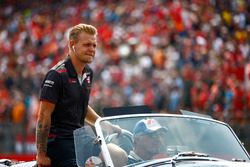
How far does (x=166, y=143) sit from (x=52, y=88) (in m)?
1.17

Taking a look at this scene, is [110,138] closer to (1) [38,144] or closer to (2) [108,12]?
(1) [38,144]

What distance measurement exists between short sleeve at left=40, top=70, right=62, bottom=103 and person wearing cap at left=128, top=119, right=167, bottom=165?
80 centimetres

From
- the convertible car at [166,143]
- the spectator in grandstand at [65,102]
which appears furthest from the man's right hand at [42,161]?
the convertible car at [166,143]

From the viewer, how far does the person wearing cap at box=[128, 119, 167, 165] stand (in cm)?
763

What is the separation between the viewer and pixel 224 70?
1884 centimetres

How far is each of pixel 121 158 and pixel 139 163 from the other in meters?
0.16

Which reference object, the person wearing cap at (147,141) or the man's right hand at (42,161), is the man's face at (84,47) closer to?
the person wearing cap at (147,141)

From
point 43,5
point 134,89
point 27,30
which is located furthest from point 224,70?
point 43,5

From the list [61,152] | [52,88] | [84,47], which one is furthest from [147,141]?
[84,47]

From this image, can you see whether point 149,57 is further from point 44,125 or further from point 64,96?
point 44,125

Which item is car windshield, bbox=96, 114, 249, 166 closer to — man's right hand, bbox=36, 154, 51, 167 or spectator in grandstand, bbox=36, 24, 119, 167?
spectator in grandstand, bbox=36, 24, 119, 167

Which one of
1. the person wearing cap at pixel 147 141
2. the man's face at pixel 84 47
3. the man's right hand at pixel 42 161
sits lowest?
A: the man's right hand at pixel 42 161

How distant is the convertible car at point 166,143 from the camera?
7516mm

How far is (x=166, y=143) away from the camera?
7746 mm
